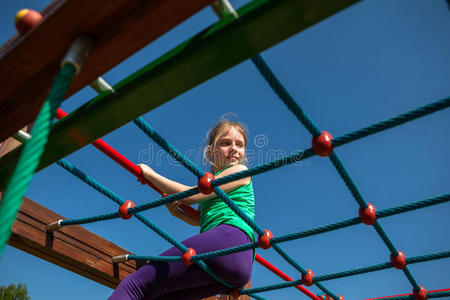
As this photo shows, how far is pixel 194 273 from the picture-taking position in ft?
4.70

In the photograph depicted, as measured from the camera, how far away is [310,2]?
67 cm

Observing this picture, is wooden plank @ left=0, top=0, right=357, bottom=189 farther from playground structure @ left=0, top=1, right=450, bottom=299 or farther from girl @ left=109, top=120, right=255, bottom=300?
girl @ left=109, top=120, right=255, bottom=300

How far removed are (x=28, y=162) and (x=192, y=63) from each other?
37 cm

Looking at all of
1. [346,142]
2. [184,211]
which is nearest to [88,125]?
[346,142]

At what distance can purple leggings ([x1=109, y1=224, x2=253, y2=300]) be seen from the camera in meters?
1.33

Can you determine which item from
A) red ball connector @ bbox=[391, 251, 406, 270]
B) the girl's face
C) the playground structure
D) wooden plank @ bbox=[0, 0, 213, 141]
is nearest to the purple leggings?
the playground structure

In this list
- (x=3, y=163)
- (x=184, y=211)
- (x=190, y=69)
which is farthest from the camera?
(x=184, y=211)

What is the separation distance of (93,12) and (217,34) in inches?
9.3

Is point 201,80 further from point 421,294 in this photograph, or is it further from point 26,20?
point 421,294

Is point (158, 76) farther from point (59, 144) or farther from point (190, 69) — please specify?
point (59, 144)

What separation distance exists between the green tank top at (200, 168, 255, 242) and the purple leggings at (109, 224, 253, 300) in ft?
0.11

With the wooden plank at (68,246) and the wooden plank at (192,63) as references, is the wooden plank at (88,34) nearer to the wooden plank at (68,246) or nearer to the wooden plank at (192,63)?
the wooden plank at (192,63)

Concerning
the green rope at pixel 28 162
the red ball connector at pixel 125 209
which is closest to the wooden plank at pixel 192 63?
the green rope at pixel 28 162

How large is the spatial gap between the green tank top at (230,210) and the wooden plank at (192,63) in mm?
697
